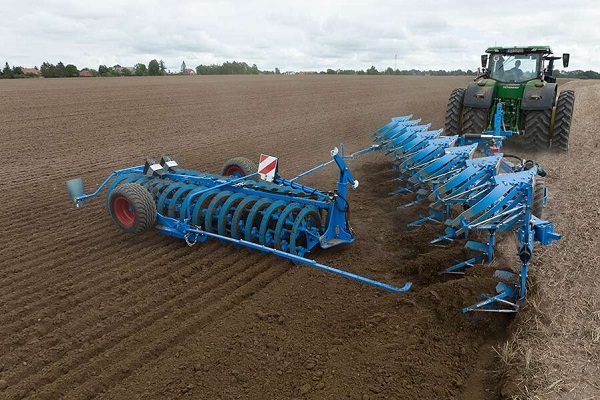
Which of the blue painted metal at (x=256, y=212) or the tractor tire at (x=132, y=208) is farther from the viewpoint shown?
the tractor tire at (x=132, y=208)

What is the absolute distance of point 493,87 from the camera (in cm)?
931

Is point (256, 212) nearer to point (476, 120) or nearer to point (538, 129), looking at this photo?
point (476, 120)

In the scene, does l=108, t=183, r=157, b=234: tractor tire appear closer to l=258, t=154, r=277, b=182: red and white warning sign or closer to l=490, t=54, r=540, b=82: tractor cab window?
l=258, t=154, r=277, b=182: red and white warning sign

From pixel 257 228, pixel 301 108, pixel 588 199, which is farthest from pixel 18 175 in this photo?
pixel 301 108

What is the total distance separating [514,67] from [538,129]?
1671 mm

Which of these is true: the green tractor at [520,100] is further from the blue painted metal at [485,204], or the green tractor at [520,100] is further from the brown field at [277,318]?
the blue painted metal at [485,204]

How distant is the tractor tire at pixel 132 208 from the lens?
483 cm

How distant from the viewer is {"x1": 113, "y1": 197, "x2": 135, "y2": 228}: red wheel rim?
5.12m

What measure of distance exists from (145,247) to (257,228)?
1.19 m

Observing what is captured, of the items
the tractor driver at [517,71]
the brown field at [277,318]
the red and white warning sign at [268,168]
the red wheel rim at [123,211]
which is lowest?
the brown field at [277,318]

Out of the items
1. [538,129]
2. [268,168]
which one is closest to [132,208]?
[268,168]

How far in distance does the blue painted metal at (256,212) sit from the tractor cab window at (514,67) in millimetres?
6587

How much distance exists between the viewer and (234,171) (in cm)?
625

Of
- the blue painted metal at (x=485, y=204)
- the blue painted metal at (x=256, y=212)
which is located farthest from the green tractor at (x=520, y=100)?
the blue painted metal at (x=256, y=212)
